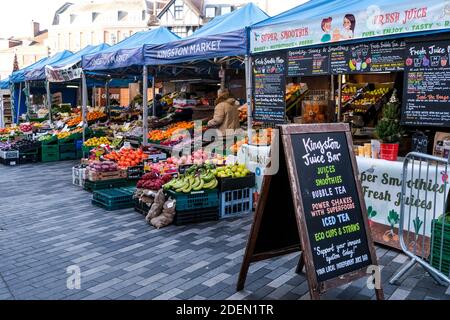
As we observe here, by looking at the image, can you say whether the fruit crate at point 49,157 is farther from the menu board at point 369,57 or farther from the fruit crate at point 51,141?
the menu board at point 369,57

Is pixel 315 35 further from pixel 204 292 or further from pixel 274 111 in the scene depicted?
pixel 204 292

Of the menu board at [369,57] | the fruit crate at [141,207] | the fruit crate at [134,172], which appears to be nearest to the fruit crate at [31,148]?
the fruit crate at [134,172]

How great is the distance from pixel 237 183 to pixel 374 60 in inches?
106

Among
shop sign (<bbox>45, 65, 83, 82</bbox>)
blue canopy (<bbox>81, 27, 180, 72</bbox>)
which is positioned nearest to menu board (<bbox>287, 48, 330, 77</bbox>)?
blue canopy (<bbox>81, 27, 180, 72</bbox>)

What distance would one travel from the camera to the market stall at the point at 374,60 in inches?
204

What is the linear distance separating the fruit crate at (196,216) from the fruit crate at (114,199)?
152cm

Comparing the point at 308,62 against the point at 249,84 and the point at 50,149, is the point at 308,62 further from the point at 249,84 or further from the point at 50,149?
the point at 50,149

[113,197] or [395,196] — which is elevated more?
[395,196]

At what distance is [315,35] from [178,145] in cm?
477

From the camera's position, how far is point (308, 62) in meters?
6.60

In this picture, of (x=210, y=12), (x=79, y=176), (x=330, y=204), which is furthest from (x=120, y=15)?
(x=330, y=204)

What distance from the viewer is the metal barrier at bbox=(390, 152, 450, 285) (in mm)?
4371

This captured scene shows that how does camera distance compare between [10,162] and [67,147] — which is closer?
[10,162]
